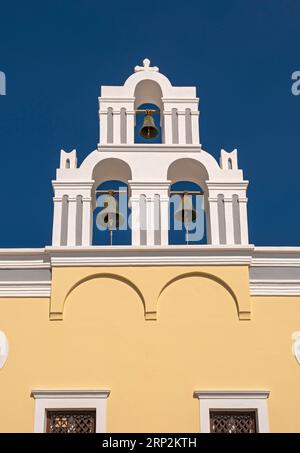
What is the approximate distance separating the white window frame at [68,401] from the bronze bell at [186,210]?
3478mm

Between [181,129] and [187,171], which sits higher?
[181,129]

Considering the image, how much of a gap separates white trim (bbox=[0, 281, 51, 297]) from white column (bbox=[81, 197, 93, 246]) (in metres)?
0.85

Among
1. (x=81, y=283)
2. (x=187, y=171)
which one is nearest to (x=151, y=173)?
(x=187, y=171)

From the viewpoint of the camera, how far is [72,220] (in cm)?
1423

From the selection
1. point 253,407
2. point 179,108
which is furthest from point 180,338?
point 179,108

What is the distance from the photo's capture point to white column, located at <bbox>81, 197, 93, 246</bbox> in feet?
46.2

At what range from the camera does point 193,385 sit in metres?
13.1

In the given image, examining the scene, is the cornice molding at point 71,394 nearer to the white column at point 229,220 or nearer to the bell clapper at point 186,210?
the white column at point 229,220

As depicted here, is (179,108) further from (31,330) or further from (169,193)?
(31,330)

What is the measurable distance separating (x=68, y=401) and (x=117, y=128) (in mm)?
4640

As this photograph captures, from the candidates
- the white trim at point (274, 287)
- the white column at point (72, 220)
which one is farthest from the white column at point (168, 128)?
the white trim at point (274, 287)

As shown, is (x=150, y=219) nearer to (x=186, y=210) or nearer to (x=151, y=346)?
(x=186, y=210)

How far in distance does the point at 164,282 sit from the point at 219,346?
4.10 ft

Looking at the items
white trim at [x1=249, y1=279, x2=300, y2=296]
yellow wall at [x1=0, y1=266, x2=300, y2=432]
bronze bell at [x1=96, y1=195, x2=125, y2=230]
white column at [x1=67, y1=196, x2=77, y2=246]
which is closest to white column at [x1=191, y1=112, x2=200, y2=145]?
bronze bell at [x1=96, y1=195, x2=125, y2=230]
